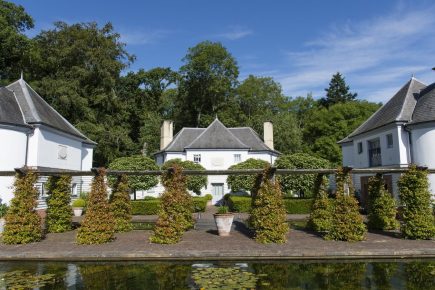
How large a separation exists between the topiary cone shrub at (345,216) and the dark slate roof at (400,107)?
10855 millimetres

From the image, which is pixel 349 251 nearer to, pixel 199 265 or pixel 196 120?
pixel 199 265

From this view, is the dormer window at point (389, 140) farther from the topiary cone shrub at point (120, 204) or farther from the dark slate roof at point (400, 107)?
the topiary cone shrub at point (120, 204)

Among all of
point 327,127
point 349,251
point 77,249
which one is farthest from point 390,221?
point 327,127

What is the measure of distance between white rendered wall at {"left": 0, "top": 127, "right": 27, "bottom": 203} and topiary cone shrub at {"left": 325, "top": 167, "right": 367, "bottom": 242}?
17.5 metres

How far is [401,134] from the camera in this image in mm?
21047

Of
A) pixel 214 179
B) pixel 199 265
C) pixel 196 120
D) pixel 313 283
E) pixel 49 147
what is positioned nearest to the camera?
pixel 313 283

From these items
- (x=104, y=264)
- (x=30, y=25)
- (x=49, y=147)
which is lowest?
(x=104, y=264)

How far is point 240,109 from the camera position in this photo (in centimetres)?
5469

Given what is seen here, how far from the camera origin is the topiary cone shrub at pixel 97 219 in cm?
1216

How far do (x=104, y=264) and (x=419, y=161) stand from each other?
18.9 metres

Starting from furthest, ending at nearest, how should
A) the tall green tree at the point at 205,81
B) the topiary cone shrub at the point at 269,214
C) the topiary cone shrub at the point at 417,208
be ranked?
the tall green tree at the point at 205,81 < the topiary cone shrub at the point at 417,208 < the topiary cone shrub at the point at 269,214

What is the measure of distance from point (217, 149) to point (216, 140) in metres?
1.24

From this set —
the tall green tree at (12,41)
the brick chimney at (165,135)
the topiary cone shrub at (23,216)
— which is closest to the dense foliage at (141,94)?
the tall green tree at (12,41)

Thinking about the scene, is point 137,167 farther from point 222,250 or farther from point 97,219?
point 222,250
